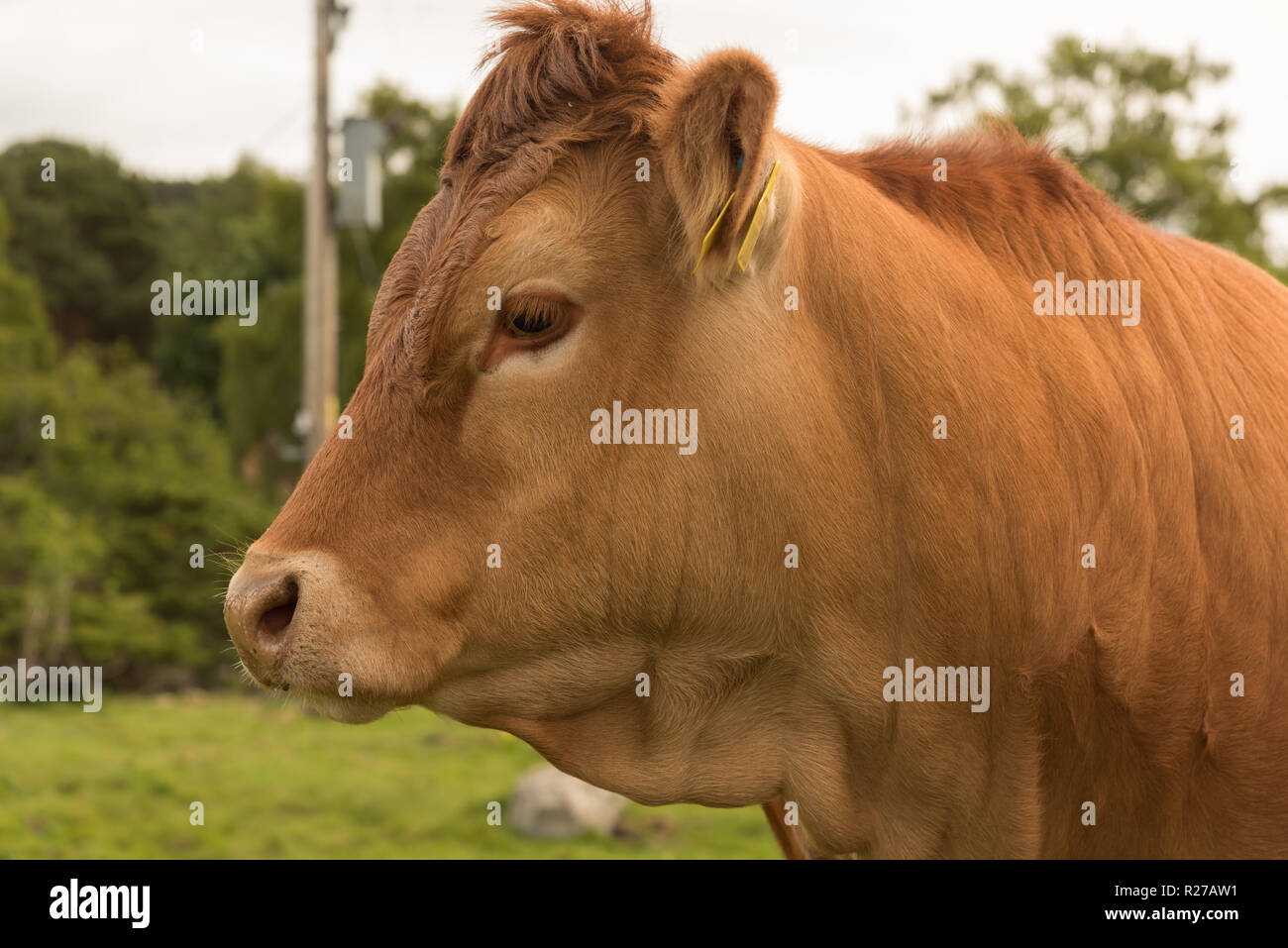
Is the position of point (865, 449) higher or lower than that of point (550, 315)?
lower

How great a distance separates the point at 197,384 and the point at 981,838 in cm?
4004

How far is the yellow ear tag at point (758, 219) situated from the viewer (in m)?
2.44

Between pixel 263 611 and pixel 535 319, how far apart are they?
82 centimetres

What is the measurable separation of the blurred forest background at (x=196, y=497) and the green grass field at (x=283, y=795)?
4 centimetres

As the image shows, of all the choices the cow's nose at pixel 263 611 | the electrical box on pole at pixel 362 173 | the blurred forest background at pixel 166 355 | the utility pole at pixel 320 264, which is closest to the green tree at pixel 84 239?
the blurred forest background at pixel 166 355

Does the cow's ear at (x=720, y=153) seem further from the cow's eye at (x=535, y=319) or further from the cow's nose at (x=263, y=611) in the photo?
the cow's nose at (x=263, y=611)

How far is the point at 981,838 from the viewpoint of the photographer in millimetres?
2705

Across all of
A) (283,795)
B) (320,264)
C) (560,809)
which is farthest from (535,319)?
(320,264)

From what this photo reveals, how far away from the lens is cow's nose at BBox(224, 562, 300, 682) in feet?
7.79

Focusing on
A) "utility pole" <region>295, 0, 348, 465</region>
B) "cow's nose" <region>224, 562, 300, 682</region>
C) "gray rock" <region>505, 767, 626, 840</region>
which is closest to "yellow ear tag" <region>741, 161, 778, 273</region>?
"cow's nose" <region>224, 562, 300, 682</region>

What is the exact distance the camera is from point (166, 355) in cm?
3972
